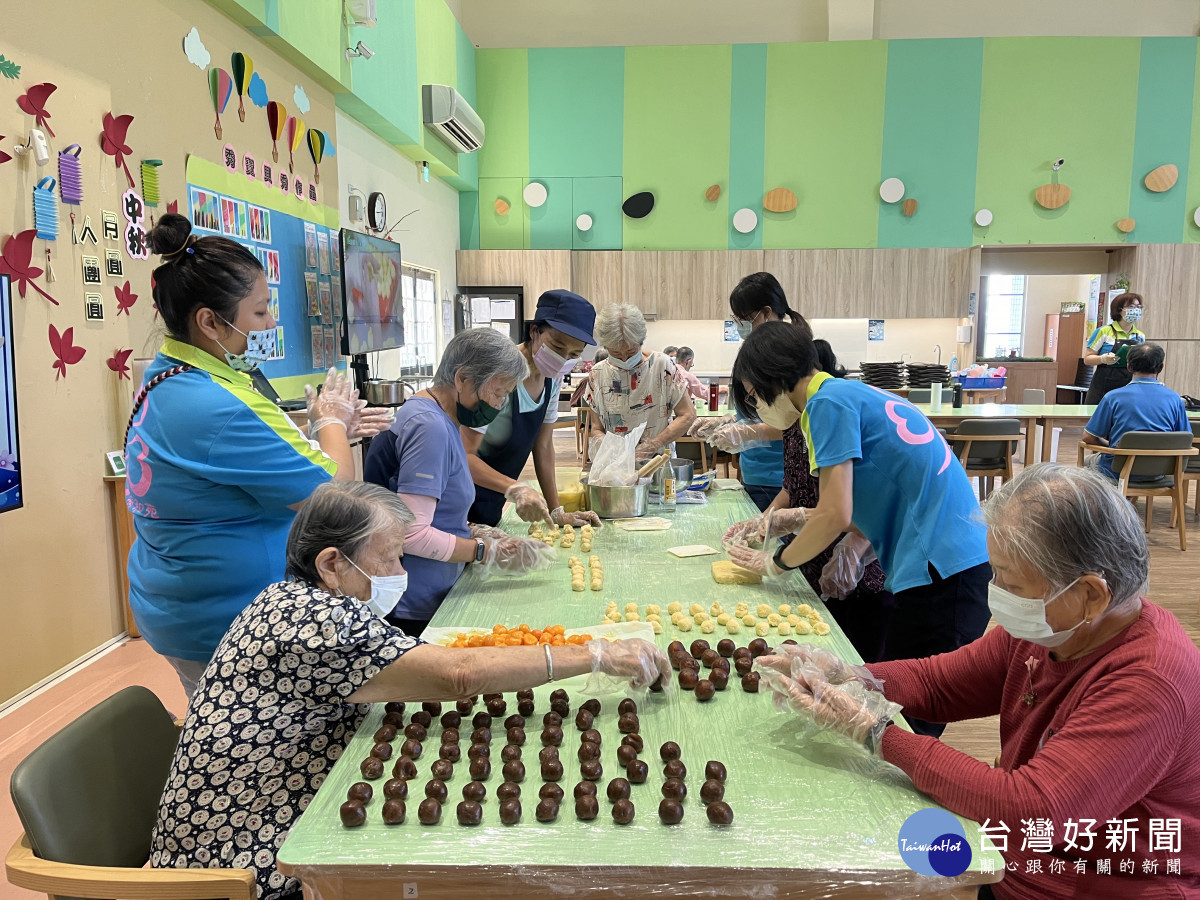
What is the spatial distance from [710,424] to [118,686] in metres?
2.66

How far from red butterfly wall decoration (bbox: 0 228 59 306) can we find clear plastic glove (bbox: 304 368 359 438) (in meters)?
1.55

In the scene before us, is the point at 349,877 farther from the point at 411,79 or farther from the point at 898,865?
the point at 411,79

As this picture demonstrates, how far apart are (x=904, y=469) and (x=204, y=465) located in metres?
1.63

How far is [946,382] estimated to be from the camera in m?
8.01

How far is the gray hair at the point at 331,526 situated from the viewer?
1.39 meters

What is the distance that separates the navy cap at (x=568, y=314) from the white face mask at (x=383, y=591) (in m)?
1.58

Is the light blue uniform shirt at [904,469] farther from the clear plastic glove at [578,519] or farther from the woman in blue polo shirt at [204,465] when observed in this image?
the woman in blue polo shirt at [204,465]

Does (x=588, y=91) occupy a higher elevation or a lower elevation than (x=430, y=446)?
higher

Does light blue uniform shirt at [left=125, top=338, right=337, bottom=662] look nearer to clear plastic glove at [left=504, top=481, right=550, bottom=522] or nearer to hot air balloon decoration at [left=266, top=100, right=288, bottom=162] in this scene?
clear plastic glove at [left=504, top=481, right=550, bottom=522]

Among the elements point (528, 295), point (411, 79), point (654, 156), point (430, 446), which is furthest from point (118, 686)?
point (654, 156)

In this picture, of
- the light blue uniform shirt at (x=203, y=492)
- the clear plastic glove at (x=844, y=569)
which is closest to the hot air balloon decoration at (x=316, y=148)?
the light blue uniform shirt at (x=203, y=492)

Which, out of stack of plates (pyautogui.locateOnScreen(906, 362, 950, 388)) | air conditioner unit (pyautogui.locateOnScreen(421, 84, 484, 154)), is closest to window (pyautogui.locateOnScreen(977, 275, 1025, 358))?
stack of plates (pyautogui.locateOnScreen(906, 362, 950, 388))

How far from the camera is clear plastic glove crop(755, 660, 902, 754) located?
1278 millimetres

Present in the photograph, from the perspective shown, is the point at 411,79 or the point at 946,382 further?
the point at 946,382
